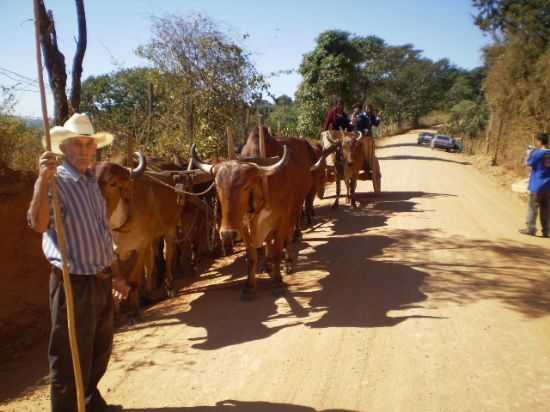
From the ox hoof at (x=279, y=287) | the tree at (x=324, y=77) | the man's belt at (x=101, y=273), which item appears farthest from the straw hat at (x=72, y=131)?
the tree at (x=324, y=77)

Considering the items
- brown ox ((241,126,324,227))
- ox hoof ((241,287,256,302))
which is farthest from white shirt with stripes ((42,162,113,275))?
brown ox ((241,126,324,227))

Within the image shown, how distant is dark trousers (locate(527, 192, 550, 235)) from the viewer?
9.01 m

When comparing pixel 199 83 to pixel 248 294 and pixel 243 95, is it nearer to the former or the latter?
pixel 243 95

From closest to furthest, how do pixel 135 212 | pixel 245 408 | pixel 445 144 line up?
pixel 245 408 < pixel 135 212 < pixel 445 144

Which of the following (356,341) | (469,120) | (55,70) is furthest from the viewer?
(469,120)

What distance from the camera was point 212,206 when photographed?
8359mm

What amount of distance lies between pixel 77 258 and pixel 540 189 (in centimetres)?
892

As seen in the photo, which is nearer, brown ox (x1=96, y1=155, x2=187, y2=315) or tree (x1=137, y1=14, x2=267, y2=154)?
brown ox (x1=96, y1=155, x2=187, y2=315)

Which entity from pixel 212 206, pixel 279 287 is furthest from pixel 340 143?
pixel 279 287

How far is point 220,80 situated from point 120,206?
26.5 feet

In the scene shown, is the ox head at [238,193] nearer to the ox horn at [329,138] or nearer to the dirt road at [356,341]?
the dirt road at [356,341]

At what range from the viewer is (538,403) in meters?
3.62

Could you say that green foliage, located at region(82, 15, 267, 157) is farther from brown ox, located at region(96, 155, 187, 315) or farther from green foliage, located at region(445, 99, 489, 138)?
green foliage, located at region(445, 99, 489, 138)

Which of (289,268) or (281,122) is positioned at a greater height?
(281,122)
